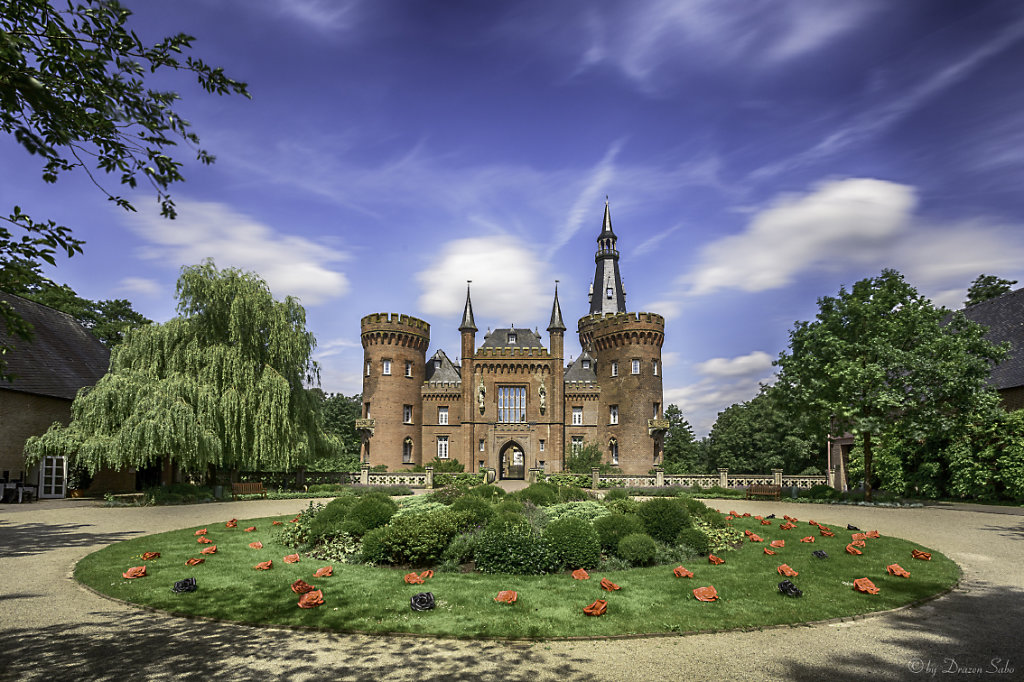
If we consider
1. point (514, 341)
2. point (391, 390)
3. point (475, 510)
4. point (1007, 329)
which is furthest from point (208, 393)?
point (1007, 329)

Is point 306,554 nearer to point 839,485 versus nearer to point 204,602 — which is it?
point 204,602

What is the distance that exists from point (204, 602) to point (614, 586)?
6.18 m

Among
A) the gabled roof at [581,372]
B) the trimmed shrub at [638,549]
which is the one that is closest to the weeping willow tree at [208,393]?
the trimmed shrub at [638,549]

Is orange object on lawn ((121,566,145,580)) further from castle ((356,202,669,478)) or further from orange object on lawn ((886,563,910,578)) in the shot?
castle ((356,202,669,478))

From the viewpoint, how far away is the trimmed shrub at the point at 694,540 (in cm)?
1223

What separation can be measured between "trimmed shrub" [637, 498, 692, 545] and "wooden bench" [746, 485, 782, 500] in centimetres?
1827

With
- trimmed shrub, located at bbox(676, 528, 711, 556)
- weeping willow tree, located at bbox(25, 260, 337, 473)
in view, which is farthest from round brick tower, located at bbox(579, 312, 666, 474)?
trimmed shrub, located at bbox(676, 528, 711, 556)

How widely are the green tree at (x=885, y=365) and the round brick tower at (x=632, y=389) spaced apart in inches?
851

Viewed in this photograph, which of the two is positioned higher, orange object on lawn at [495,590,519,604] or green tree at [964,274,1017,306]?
green tree at [964,274,1017,306]

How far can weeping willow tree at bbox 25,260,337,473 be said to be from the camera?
22797mm

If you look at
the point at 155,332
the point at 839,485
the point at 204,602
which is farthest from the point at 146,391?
the point at 839,485

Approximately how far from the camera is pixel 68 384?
94.8 ft

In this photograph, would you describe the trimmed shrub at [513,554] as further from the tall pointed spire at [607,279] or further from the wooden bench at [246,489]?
the tall pointed spire at [607,279]

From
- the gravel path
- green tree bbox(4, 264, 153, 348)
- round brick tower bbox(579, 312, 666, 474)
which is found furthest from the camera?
round brick tower bbox(579, 312, 666, 474)
